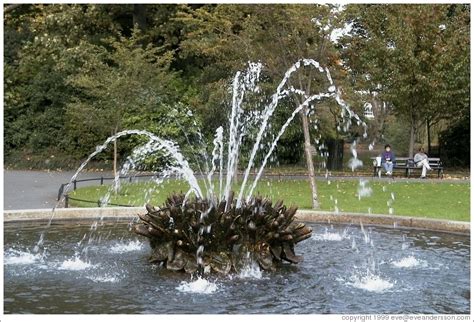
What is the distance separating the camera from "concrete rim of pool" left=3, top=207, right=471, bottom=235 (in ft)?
36.6

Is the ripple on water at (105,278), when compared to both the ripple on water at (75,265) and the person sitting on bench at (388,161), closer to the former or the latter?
the ripple on water at (75,265)

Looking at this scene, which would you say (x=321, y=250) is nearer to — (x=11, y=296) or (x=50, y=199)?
(x=11, y=296)

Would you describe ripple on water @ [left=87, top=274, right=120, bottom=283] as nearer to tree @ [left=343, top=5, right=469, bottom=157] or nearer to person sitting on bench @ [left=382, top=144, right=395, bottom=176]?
person sitting on bench @ [left=382, top=144, right=395, bottom=176]

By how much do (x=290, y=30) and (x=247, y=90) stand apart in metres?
7.24

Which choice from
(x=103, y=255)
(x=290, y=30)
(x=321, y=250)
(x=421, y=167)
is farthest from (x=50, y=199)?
(x=421, y=167)

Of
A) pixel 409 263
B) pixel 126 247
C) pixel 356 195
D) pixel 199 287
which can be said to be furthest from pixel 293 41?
pixel 199 287

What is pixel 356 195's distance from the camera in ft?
58.5

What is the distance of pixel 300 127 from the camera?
28297mm

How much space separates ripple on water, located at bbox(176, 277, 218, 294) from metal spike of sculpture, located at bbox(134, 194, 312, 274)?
0.38 meters

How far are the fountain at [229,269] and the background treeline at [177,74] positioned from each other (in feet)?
28.8

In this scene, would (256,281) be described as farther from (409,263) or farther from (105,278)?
(409,263)

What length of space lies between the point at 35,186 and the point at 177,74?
33.4ft

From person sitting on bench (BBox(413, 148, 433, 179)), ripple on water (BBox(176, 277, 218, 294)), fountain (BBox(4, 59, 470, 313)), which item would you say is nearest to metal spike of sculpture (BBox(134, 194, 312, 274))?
fountain (BBox(4, 59, 470, 313))

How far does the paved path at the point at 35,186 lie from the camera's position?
16.1m
